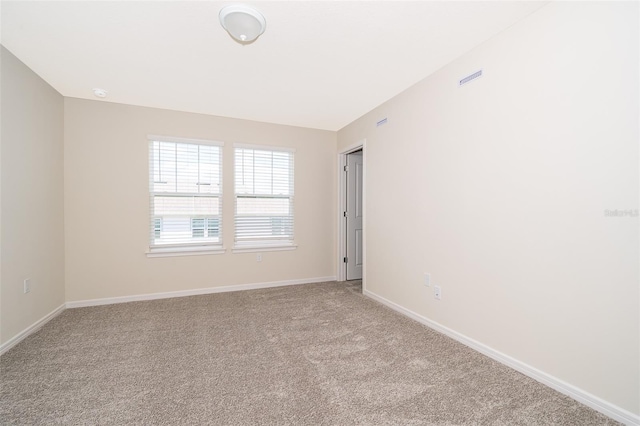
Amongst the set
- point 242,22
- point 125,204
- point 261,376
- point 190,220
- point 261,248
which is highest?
point 242,22

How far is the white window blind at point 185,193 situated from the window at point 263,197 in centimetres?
31

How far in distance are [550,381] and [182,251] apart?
4.03 metres

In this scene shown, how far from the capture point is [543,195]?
184 cm

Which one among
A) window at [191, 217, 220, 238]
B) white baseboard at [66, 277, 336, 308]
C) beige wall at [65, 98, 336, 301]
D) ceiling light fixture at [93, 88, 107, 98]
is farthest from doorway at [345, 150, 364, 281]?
ceiling light fixture at [93, 88, 107, 98]

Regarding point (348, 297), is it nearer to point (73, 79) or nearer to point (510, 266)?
point (510, 266)

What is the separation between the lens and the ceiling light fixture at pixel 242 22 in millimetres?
1852

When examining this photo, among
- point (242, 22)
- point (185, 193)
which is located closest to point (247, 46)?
point (242, 22)

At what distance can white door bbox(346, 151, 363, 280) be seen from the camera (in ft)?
15.3

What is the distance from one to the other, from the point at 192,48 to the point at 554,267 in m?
3.22

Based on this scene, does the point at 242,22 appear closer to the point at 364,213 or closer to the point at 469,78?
the point at 469,78

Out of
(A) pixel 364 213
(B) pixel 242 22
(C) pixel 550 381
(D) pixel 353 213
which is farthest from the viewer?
(D) pixel 353 213

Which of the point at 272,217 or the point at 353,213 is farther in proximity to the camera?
the point at 353,213

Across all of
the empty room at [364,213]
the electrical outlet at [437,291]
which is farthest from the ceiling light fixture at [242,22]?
the electrical outlet at [437,291]

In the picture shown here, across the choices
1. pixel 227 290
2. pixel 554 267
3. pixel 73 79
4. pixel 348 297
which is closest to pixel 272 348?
pixel 348 297
